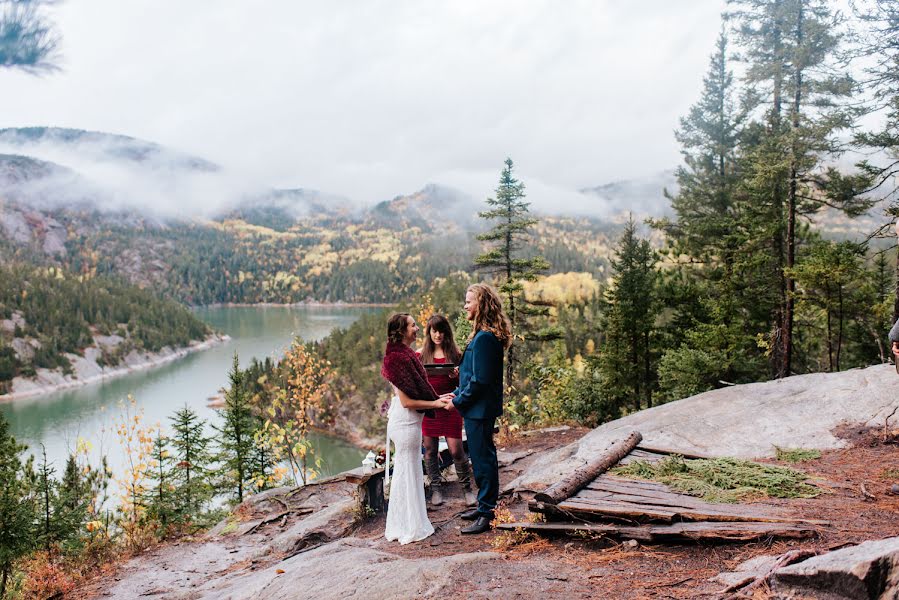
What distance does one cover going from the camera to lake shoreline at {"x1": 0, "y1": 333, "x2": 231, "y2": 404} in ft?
289

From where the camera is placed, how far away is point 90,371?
101 m

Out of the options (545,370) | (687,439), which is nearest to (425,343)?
(687,439)

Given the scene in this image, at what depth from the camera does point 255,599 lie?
17.1 ft

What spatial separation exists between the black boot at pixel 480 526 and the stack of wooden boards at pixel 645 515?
304 mm

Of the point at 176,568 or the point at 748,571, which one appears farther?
the point at 176,568

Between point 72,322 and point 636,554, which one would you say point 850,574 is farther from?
point 72,322

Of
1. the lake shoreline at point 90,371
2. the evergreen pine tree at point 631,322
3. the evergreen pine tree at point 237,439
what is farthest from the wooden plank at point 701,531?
the lake shoreline at point 90,371

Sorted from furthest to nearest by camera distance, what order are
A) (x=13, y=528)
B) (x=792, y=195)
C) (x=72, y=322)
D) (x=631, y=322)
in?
(x=72, y=322), (x=631, y=322), (x=792, y=195), (x=13, y=528)

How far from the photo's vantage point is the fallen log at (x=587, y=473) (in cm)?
548

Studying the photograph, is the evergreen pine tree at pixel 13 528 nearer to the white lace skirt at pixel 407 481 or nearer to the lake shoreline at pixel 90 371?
A: the white lace skirt at pixel 407 481

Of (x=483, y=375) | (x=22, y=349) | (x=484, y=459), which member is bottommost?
(x=22, y=349)

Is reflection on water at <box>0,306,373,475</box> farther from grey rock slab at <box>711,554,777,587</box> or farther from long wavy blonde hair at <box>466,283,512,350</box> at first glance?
grey rock slab at <box>711,554,777,587</box>

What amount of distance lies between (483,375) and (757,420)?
21.4 ft

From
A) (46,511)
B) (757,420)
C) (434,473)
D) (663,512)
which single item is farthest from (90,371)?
(663,512)
